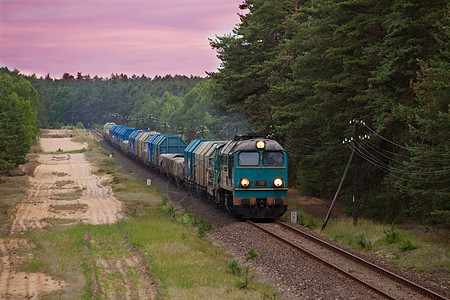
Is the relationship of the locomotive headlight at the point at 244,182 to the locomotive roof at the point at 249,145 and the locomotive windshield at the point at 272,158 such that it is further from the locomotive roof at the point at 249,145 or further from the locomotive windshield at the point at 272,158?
the locomotive roof at the point at 249,145

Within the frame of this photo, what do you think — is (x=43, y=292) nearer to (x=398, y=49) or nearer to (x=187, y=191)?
(x=398, y=49)

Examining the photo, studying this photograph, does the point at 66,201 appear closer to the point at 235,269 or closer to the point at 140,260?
the point at 140,260

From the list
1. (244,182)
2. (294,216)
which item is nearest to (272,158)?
(244,182)

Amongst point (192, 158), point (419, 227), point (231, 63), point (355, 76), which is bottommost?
point (419, 227)

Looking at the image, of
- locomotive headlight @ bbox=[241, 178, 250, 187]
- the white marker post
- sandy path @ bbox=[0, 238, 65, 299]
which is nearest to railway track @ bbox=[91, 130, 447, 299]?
locomotive headlight @ bbox=[241, 178, 250, 187]

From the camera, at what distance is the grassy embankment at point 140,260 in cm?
1448

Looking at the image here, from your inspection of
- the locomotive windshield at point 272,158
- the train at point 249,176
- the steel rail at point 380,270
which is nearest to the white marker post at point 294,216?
the train at point 249,176

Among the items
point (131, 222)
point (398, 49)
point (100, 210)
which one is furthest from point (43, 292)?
point (398, 49)

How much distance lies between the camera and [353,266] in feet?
55.9

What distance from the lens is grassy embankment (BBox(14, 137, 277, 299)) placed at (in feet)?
47.5

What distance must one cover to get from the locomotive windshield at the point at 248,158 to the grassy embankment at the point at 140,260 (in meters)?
3.72

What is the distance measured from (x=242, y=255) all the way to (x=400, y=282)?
6.29 metres

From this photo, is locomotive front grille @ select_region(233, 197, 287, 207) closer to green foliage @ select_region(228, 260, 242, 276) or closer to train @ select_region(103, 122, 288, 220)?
train @ select_region(103, 122, 288, 220)

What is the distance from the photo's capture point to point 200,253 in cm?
1912
